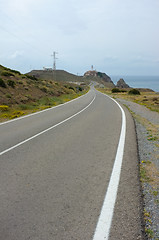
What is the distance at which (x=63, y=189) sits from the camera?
3.86 m

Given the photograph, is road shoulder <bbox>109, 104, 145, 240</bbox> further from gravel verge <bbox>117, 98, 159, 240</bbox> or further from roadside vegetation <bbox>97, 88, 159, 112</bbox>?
roadside vegetation <bbox>97, 88, 159, 112</bbox>

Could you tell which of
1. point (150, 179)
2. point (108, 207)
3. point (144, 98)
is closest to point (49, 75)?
point (144, 98)

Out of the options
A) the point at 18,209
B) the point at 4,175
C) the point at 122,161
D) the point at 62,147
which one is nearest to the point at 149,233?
the point at 18,209

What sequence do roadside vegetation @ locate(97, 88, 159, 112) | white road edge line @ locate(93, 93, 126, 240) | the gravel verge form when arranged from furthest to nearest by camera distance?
roadside vegetation @ locate(97, 88, 159, 112) → the gravel verge → white road edge line @ locate(93, 93, 126, 240)

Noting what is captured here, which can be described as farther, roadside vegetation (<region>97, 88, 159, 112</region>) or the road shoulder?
roadside vegetation (<region>97, 88, 159, 112</region>)

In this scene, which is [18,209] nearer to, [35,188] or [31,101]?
[35,188]

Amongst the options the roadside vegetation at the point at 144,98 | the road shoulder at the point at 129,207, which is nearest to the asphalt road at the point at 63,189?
the road shoulder at the point at 129,207

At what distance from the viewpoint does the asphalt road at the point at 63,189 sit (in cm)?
279

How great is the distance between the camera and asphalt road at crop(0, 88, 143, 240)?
2.79 meters

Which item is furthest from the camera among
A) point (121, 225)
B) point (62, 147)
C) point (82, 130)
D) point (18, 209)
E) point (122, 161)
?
point (82, 130)

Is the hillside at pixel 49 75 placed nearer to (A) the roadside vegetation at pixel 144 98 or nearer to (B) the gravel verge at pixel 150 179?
(A) the roadside vegetation at pixel 144 98

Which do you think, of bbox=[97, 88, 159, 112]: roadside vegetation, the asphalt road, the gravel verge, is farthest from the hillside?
the asphalt road

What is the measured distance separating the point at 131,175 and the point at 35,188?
79.3 inches

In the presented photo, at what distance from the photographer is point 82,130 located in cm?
902
